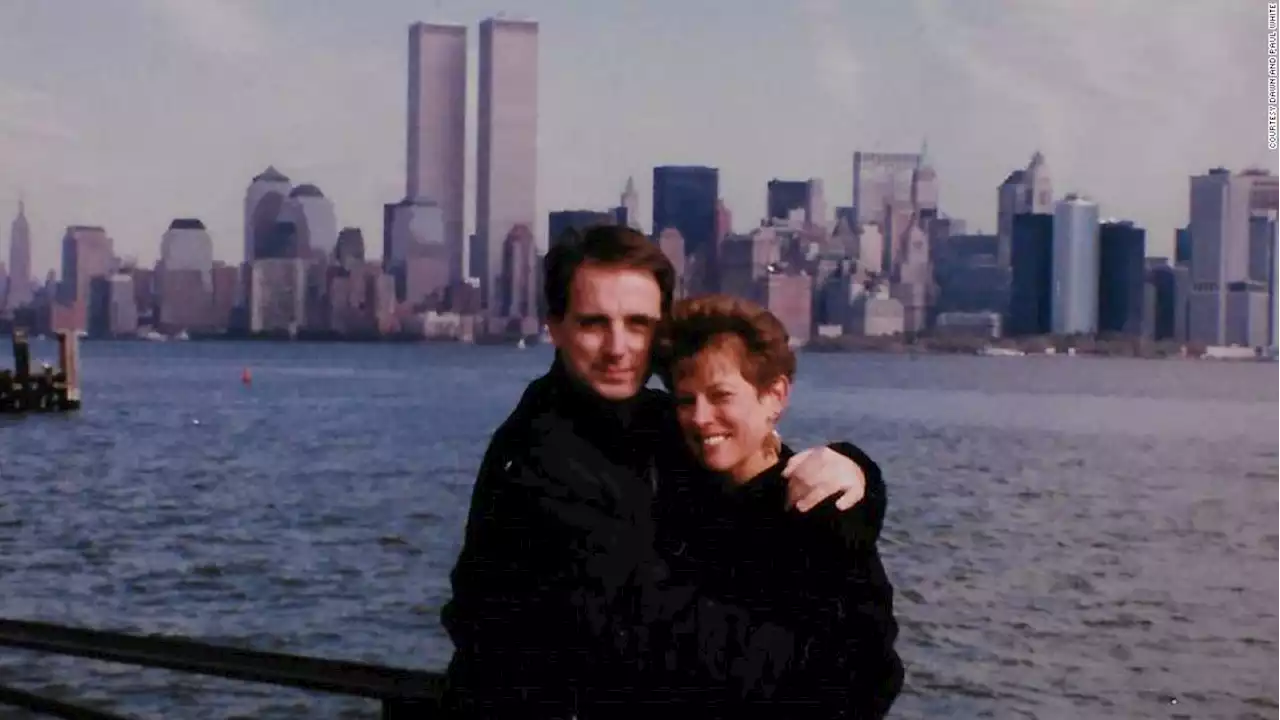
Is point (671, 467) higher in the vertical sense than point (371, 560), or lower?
Result: higher

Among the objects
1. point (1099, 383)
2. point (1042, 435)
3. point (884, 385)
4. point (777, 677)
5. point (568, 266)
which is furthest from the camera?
point (1099, 383)

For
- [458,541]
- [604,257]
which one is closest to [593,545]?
[604,257]

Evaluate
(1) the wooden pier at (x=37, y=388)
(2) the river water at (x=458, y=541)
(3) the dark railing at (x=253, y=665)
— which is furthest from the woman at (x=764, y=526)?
(1) the wooden pier at (x=37, y=388)

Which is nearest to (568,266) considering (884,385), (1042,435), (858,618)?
(858,618)

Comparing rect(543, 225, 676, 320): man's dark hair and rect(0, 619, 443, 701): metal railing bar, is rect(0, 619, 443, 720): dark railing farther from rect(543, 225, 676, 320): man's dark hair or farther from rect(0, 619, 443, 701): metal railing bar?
rect(543, 225, 676, 320): man's dark hair

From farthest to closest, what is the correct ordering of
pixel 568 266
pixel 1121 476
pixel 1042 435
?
pixel 1042 435 → pixel 1121 476 → pixel 568 266

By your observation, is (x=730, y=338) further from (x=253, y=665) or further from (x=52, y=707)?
(x=52, y=707)

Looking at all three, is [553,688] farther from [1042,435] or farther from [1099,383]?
[1099,383]

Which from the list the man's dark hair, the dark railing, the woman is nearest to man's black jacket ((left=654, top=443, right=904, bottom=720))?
the woman

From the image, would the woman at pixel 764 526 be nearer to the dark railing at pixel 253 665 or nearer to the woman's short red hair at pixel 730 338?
the woman's short red hair at pixel 730 338
